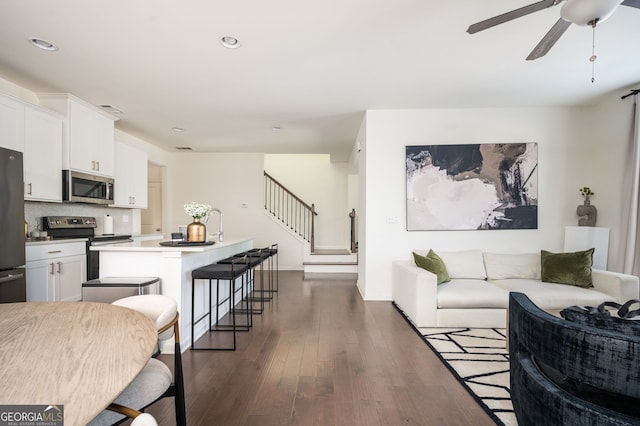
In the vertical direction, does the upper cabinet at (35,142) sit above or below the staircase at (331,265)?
above

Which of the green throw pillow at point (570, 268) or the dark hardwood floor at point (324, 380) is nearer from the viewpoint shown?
the dark hardwood floor at point (324, 380)

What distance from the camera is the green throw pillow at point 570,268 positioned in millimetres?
3604

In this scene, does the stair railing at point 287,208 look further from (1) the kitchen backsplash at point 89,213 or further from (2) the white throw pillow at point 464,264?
(2) the white throw pillow at point 464,264

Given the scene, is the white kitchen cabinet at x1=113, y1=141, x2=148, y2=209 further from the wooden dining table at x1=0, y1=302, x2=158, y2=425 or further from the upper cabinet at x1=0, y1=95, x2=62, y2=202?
the wooden dining table at x1=0, y1=302, x2=158, y2=425

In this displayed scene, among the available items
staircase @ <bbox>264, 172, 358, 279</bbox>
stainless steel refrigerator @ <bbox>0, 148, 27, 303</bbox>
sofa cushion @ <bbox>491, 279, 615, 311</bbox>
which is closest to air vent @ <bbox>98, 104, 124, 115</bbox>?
stainless steel refrigerator @ <bbox>0, 148, 27, 303</bbox>

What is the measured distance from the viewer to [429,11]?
2.44 meters

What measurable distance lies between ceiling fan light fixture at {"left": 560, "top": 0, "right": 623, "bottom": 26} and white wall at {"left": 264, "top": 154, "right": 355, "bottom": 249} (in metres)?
7.30

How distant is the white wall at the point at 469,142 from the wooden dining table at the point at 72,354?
383 cm

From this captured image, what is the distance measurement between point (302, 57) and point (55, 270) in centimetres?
390

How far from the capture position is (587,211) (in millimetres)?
4305

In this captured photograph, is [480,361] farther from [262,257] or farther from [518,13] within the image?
[262,257]

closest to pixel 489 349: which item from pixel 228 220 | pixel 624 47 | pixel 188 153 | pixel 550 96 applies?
pixel 624 47

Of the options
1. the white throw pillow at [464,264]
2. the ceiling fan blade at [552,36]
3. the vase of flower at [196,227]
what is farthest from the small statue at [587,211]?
the vase of flower at [196,227]

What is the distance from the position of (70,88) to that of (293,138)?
356 cm
